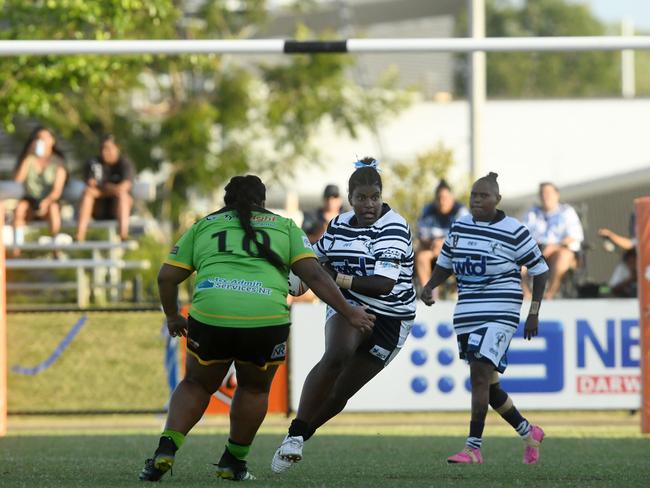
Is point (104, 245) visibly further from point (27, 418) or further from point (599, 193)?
point (599, 193)

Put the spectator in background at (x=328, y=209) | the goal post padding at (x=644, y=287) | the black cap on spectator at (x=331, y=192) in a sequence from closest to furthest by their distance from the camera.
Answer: the goal post padding at (x=644, y=287) → the spectator in background at (x=328, y=209) → the black cap on spectator at (x=331, y=192)

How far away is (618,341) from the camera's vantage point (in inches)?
590

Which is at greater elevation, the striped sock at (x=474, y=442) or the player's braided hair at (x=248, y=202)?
the player's braided hair at (x=248, y=202)

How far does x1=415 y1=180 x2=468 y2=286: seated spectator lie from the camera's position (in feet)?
55.0

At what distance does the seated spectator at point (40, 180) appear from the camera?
1942 cm

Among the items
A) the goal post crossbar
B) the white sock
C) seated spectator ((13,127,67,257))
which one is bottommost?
the white sock

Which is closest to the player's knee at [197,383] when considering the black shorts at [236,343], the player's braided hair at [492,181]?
the black shorts at [236,343]

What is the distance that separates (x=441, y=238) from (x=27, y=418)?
16.2 feet

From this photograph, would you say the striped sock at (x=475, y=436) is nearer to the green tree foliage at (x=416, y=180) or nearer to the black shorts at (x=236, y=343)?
the black shorts at (x=236, y=343)

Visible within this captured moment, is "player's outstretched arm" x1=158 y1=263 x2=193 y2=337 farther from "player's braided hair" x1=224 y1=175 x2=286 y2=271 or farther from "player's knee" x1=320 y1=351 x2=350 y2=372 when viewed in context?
"player's knee" x1=320 y1=351 x2=350 y2=372

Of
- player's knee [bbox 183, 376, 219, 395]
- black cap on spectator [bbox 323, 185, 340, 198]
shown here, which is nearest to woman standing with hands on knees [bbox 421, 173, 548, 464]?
player's knee [bbox 183, 376, 219, 395]

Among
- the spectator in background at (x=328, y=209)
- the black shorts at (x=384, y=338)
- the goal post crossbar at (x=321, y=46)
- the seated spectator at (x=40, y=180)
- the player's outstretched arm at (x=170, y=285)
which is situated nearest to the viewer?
the player's outstretched arm at (x=170, y=285)

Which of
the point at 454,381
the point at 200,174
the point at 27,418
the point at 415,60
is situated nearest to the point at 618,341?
the point at 454,381

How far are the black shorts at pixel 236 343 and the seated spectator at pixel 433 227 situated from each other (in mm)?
8455
